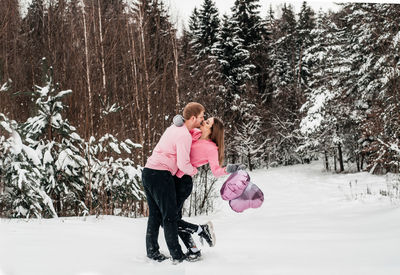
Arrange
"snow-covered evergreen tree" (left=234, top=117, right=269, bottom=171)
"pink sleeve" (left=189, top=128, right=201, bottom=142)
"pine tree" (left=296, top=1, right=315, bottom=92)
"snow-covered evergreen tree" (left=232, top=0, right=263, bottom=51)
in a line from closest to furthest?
"pink sleeve" (left=189, top=128, right=201, bottom=142) < "snow-covered evergreen tree" (left=232, top=0, right=263, bottom=51) < "pine tree" (left=296, top=1, right=315, bottom=92) < "snow-covered evergreen tree" (left=234, top=117, right=269, bottom=171)

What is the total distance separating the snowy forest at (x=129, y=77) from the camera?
4.66 meters

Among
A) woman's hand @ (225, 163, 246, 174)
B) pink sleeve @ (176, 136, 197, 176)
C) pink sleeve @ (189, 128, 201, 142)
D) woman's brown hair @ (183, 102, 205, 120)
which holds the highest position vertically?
woman's brown hair @ (183, 102, 205, 120)

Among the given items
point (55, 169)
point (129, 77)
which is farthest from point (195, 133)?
point (129, 77)

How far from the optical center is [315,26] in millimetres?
8805

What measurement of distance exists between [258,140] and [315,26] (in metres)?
5.05

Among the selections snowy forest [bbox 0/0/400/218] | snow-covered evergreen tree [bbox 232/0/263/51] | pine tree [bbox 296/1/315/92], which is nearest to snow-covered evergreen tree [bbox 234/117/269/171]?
snowy forest [bbox 0/0/400/218]

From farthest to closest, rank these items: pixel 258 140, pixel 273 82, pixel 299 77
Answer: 1. pixel 258 140
2. pixel 299 77
3. pixel 273 82

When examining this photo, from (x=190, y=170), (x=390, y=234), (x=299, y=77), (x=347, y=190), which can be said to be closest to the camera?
(x=190, y=170)

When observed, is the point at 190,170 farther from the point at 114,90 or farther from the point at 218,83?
the point at 218,83

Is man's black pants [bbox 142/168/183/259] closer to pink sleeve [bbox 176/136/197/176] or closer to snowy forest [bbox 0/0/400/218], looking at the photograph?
pink sleeve [bbox 176/136/197/176]

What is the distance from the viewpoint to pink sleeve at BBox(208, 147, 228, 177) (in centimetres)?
268

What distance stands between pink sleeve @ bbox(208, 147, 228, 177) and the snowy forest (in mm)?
2384

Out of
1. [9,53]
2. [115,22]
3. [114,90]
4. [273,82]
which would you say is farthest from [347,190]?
[9,53]

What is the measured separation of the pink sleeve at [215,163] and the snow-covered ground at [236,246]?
2.28 ft
